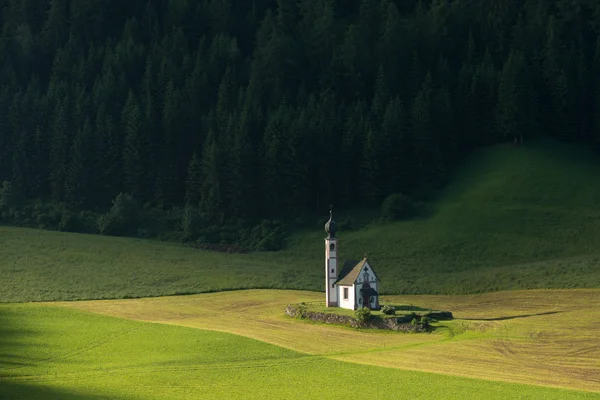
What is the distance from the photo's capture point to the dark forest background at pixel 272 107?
132 meters

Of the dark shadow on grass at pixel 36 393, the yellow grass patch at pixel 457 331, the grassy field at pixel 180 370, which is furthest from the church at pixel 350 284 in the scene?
the dark shadow on grass at pixel 36 393

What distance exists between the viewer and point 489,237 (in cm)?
11062

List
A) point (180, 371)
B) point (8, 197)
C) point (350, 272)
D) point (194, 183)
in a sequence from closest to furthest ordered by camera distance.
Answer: point (180, 371) < point (350, 272) < point (194, 183) < point (8, 197)

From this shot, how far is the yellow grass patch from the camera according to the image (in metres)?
62.3

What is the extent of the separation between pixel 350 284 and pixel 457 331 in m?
14.2

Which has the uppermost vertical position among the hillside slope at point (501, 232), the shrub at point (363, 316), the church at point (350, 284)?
the hillside slope at point (501, 232)

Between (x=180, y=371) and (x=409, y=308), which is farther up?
(x=409, y=308)

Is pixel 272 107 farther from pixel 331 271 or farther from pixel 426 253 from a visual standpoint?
pixel 331 271

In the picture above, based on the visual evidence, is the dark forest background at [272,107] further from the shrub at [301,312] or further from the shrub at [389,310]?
the shrub at [389,310]

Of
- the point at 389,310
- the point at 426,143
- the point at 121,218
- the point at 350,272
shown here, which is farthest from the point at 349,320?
the point at 426,143

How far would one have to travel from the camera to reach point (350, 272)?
88.6 m

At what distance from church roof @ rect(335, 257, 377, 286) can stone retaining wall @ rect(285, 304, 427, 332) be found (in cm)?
526

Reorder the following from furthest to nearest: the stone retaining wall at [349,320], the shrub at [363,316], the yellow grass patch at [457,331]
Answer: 1. the shrub at [363,316]
2. the stone retaining wall at [349,320]
3. the yellow grass patch at [457,331]

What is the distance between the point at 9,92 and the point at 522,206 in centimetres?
8652
